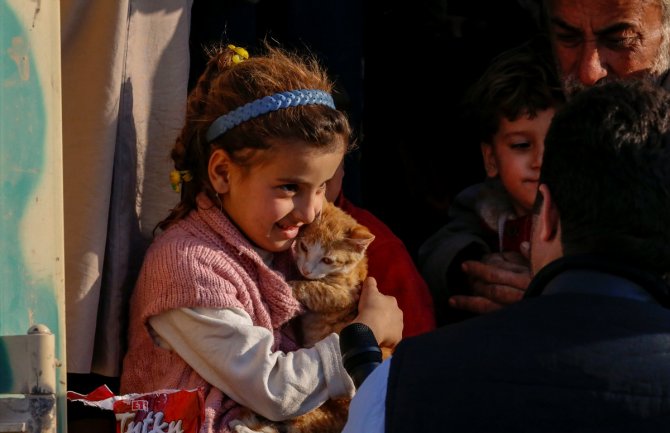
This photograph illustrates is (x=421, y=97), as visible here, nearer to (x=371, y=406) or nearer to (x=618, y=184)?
(x=618, y=184)

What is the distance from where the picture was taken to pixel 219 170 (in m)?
3.29

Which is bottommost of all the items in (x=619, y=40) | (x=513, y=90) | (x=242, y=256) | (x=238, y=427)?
(x=238, y=427)

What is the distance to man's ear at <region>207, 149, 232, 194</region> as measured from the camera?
3270mm

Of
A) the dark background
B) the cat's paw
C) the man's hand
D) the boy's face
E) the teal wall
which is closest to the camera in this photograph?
the teal wall

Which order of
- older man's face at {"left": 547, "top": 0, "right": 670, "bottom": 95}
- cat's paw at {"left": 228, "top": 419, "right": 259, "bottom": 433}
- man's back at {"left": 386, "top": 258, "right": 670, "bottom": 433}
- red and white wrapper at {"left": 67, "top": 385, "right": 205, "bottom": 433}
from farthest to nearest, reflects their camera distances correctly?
older man's face at {"left": 547, "top": 0, "right": 670, "bottom": 95}, cat's paw at {"left": 228, "top": 419, "right": 259, "bottom": 433}, red and white wrapper at {"left": 67, "top": 385, "right": 205, "bottom": 433}, man's back at {"left": 386, "top": 258, "right": 670, "bottom": 433}

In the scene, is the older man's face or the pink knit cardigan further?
the older man's face

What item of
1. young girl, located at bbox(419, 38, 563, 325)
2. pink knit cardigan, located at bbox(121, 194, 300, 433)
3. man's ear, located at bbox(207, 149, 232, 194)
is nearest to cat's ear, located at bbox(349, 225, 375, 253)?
pink knit cardigan, located at bbox(121, 194, 300, 433)

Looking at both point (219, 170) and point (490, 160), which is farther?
point (490, 160)

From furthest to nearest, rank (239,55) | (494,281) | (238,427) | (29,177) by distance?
(494,281), (239,55), (238,427), (29,177)

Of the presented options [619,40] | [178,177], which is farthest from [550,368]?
[619,40]

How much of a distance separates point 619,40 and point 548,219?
1781mm

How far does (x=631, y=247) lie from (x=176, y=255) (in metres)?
1.37

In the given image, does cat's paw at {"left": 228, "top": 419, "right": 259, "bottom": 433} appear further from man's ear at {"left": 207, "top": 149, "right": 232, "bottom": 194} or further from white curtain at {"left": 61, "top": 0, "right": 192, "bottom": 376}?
man's ear at {"left": 207, "top": 149, "right": 232, "bottom": 194}

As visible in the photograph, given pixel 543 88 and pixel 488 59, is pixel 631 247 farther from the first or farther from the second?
pixel 488 59
